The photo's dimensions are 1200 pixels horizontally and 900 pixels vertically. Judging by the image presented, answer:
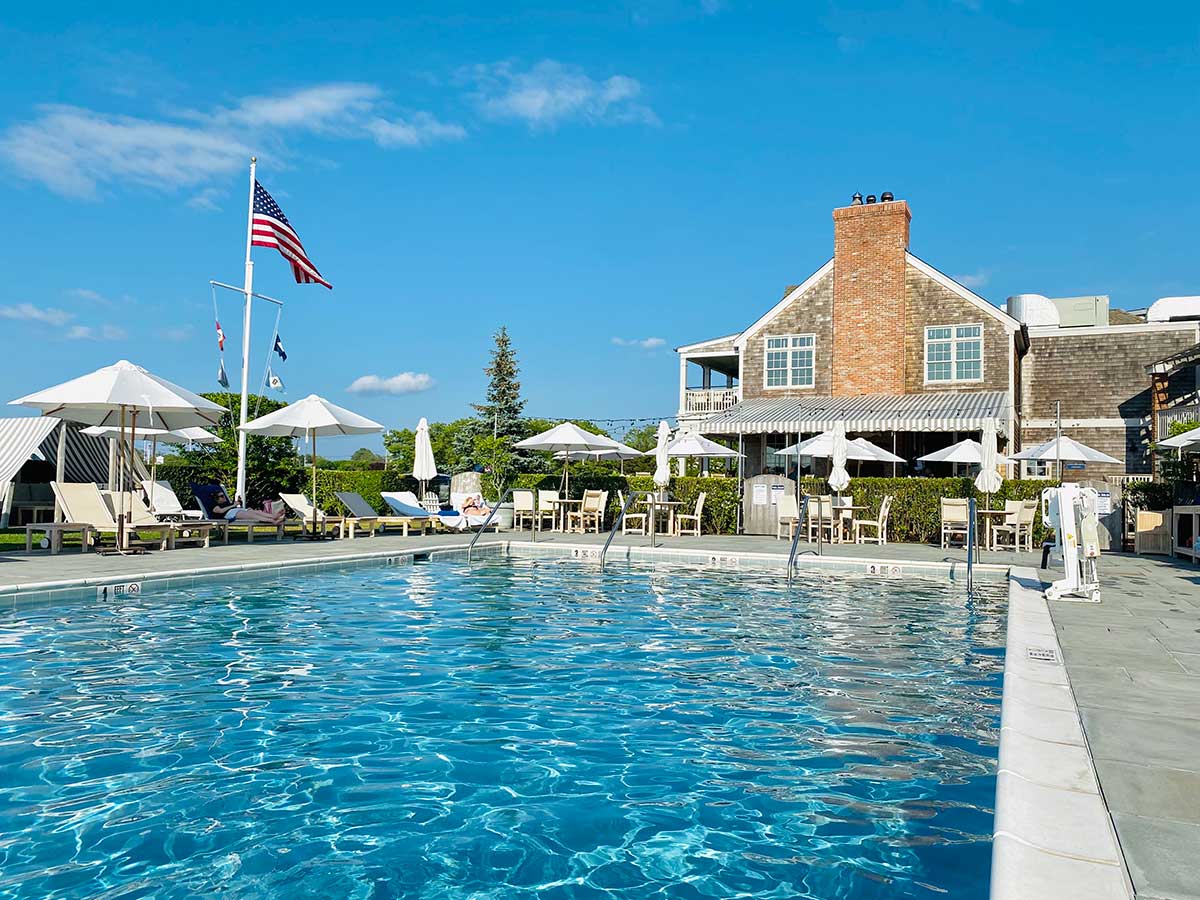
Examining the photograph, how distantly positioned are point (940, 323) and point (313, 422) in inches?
718

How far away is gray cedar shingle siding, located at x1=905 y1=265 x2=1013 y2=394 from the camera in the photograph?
25281mm

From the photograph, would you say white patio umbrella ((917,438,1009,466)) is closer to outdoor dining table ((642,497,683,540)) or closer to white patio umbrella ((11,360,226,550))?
outdoor dining table ((642,497,683,540))

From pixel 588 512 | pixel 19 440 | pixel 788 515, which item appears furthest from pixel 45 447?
pixel 788 515

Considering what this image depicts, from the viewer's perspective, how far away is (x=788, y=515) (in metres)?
19.3

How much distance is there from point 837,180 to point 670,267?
722 centimetres

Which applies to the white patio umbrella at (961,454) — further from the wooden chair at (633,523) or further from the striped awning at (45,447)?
the striped awning at (45,447)

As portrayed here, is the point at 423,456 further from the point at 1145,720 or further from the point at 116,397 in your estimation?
the point at 1145,720

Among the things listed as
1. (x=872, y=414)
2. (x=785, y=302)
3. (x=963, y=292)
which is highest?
(x=785, y=302)

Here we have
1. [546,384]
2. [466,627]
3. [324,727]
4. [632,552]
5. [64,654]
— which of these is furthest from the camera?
[546,384]

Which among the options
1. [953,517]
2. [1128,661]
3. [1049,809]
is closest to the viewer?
[1049,809]

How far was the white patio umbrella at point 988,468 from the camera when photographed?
17.7 meters

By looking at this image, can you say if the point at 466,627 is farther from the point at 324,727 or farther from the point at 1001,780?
the point at 1001,780

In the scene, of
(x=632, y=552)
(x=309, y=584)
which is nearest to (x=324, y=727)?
(x=309, y=584)

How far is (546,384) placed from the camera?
4475cm
